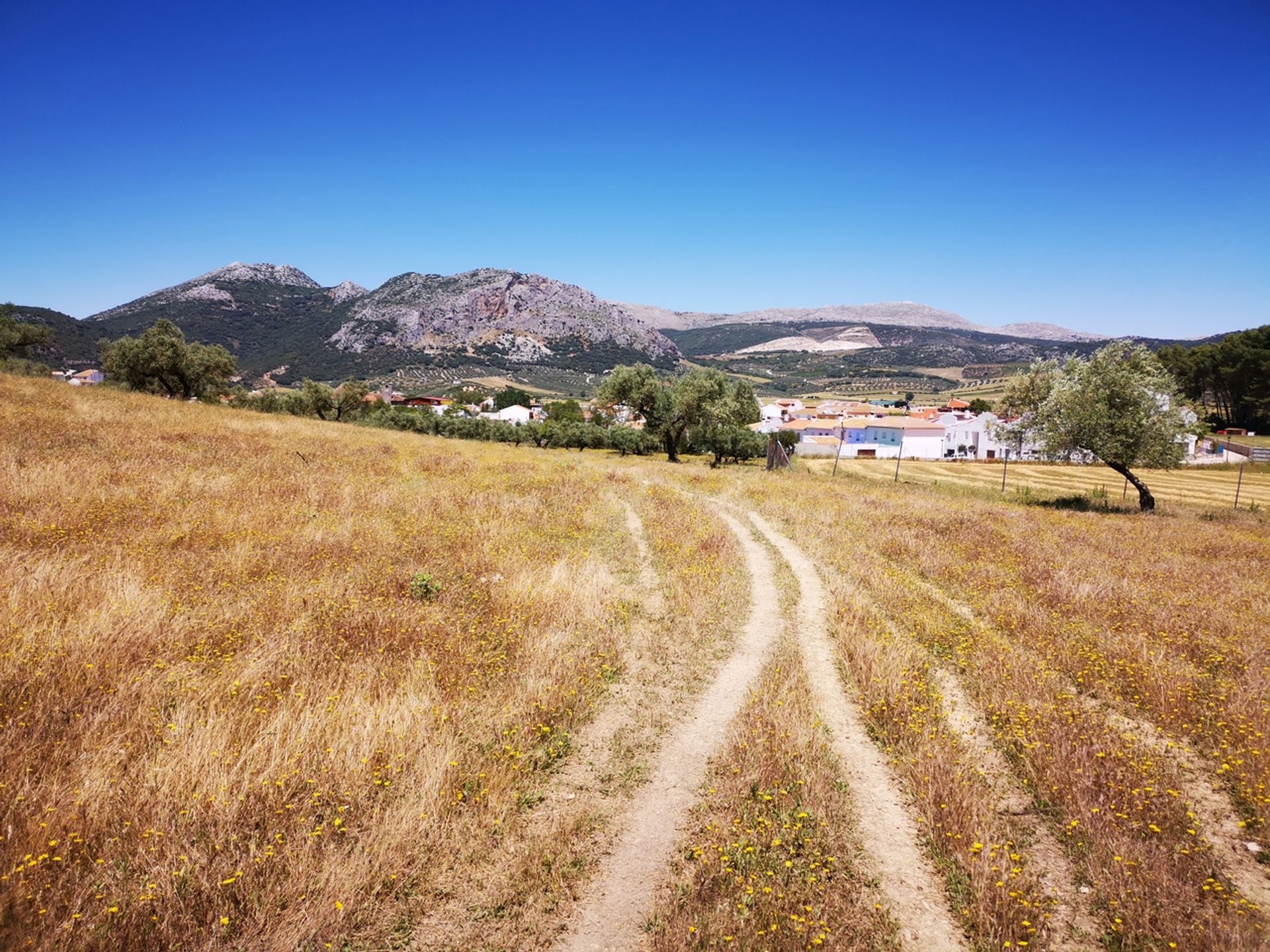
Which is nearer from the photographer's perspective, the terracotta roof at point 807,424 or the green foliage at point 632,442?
the green foliage at point 632,442

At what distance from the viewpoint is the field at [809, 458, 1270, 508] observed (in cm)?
3747

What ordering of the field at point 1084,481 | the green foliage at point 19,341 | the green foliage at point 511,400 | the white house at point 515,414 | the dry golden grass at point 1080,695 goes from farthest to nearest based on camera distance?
the green foliage at point 511,400
the white house at point 515,414
the green foliage at point 19,341
the field at point 1084,481
the dry golden grass at point 1080,695

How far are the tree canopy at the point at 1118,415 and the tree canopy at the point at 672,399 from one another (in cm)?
2651

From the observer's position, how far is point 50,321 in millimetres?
175750

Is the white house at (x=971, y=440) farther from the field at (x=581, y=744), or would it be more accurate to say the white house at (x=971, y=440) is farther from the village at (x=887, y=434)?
the field at (x=581, y=744)

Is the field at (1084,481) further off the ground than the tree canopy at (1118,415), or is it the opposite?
→ the tree canopy at (1118,415)

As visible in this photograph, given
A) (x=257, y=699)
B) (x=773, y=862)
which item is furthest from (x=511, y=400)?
(x=773, y=862)

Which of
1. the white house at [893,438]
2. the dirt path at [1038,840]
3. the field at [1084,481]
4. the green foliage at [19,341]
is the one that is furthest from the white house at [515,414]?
the dirt path at [1038,840]

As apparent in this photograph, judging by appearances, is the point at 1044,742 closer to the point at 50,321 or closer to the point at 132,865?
the point at 132,865

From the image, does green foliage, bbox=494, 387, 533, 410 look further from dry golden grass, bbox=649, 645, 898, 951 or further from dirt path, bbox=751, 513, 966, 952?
dry golden grass, bbox=649, 645, 898, 951

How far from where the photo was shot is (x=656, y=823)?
5.41 m

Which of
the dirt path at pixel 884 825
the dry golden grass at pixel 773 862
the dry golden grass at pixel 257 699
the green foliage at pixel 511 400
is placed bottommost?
the dirt path at pixel 884 825

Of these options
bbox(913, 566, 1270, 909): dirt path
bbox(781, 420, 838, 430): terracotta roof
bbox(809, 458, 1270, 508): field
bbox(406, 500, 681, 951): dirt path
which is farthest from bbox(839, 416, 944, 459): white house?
bbox(406, 500, 681, 951): dirt path

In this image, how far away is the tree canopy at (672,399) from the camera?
172 ft
